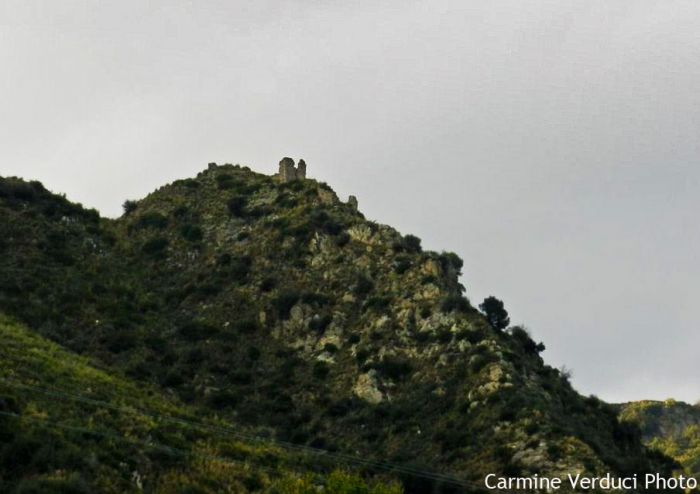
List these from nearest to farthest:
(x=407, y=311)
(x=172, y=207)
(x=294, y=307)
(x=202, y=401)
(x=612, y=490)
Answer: (x=612, y=490)
(x=202, y=401)
(x=407, y=311)
(x=294, y=307)
(x=172, y=207)

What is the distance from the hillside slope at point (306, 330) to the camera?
4859 centimetres

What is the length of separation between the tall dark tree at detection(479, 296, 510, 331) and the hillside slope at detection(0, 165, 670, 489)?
9.81 feet

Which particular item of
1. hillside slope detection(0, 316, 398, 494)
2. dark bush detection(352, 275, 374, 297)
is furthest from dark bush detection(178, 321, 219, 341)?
hillside slope detection(0, 316, 398, 494)

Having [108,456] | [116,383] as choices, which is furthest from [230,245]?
[108,456]

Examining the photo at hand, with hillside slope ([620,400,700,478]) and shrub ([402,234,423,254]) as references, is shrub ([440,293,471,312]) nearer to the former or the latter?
shrub ([402,234,423,254])

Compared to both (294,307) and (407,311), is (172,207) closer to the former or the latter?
(294,307)

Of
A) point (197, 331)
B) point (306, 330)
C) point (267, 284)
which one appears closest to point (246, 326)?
point (197, 331)

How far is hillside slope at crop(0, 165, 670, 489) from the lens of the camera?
4859 cm

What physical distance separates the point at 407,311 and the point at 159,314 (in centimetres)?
1875

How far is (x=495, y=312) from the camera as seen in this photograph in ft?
246

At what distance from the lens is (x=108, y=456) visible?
1389 inches

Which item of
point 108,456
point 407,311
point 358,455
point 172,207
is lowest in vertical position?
point 108,456

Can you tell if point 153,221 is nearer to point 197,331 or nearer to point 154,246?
point 154,246

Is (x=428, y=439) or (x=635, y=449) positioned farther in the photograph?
(x=635, y=449)
